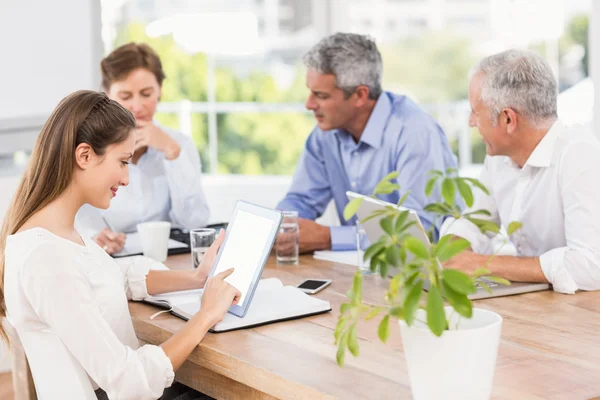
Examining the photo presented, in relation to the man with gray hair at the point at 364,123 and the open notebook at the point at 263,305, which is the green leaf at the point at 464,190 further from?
the man with gray hair at the point at 364,123

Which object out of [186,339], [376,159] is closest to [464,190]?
[186,339]

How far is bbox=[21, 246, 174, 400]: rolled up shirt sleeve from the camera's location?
4.76 feet

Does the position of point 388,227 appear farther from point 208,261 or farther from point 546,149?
point 546,149

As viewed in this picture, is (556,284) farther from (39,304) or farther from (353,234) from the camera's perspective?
(39,304)

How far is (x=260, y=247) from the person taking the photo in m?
1.74

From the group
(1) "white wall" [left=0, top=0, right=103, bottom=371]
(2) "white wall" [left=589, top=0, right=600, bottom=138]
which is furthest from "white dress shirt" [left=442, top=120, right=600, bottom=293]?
(1) "white wall" [left=0, top=0, right=103, bottom=371]

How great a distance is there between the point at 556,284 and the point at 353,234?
0.72 m

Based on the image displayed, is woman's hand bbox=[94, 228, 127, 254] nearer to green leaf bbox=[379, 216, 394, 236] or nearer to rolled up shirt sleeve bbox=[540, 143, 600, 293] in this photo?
rolled up shirt sleeve bbox=[540, 143, 600, 293]

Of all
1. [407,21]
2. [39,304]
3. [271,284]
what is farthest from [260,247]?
[407,21]

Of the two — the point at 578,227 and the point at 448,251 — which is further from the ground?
the point at 448,251

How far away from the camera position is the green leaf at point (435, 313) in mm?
1072

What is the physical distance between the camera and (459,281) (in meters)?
1.07

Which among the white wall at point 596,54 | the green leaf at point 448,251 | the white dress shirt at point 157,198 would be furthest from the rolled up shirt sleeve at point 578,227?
the white wall at point 596,54

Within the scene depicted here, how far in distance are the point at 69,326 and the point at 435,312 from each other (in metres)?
0.70
